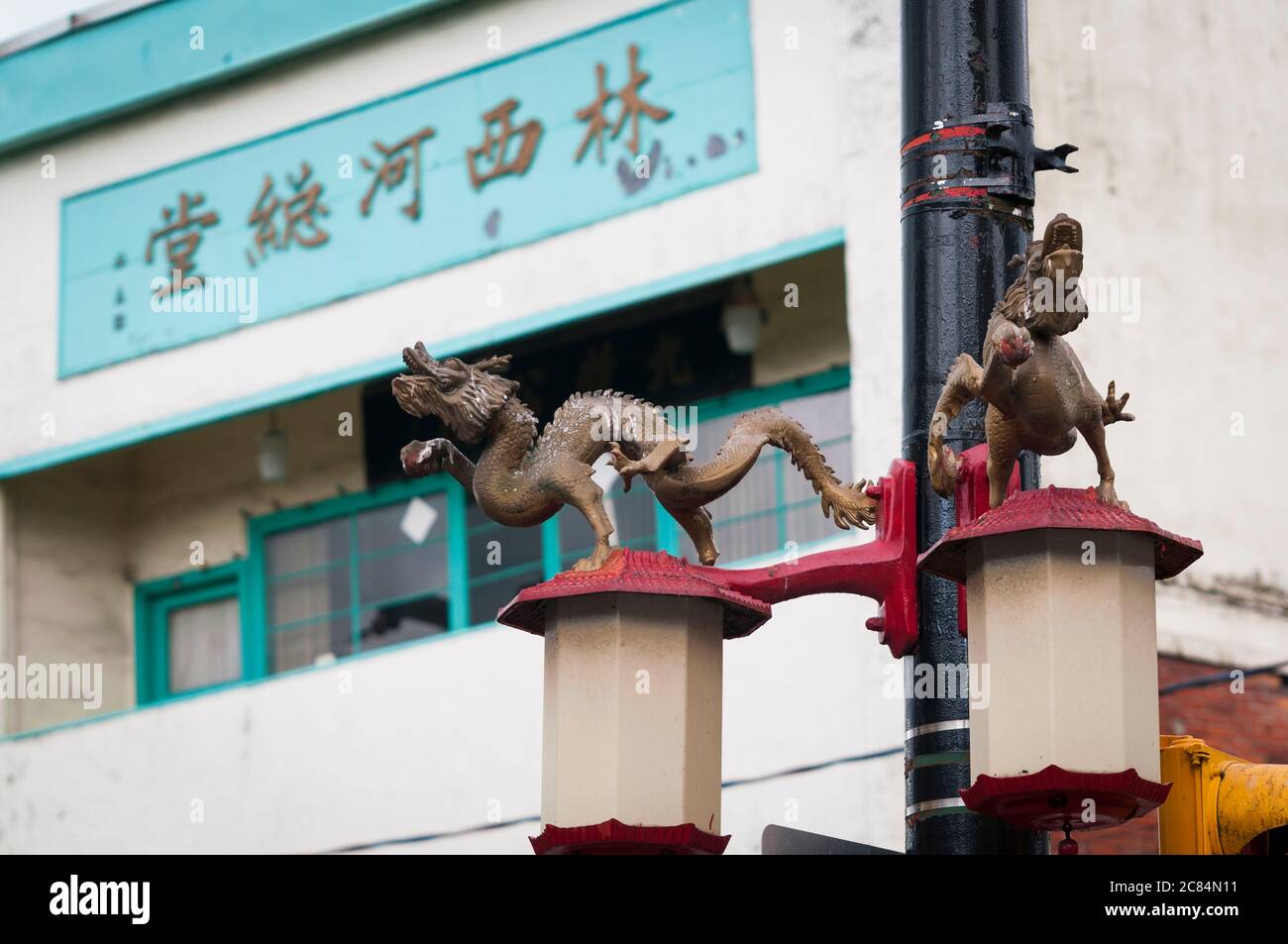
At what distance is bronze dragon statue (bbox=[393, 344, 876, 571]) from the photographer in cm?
564

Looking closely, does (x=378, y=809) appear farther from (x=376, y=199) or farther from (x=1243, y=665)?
(x=1243, y=665)

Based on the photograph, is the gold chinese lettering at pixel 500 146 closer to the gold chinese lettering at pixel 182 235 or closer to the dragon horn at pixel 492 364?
the gold chinese lettering at pixel 182 235

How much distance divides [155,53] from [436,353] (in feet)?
13.1

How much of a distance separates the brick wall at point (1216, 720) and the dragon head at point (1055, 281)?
31.1ft

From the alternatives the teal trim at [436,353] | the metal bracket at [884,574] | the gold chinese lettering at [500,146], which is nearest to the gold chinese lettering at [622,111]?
the gold chinese lettering at [500,146]

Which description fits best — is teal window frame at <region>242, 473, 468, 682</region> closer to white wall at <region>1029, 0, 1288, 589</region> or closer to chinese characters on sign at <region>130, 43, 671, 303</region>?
chinese characters on sign at <region>130, 43, 671, 303</region>

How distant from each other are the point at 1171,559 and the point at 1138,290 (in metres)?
10.5

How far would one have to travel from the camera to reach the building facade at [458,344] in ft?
49.5

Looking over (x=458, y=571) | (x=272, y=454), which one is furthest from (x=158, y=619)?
(x=458, y=571)

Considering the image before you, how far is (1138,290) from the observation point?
1527 centimetres

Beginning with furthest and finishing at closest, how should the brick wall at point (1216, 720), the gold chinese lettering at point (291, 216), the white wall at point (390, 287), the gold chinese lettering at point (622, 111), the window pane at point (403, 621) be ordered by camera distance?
the window pane at point (403, 621)
the gold chinese lettering at point (291, 216)
the gold chinese lettering at point (622, 111)
the white wall at point (390, 287)
the brick wall at point (1216, 720)

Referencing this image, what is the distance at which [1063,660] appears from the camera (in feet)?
15.8
